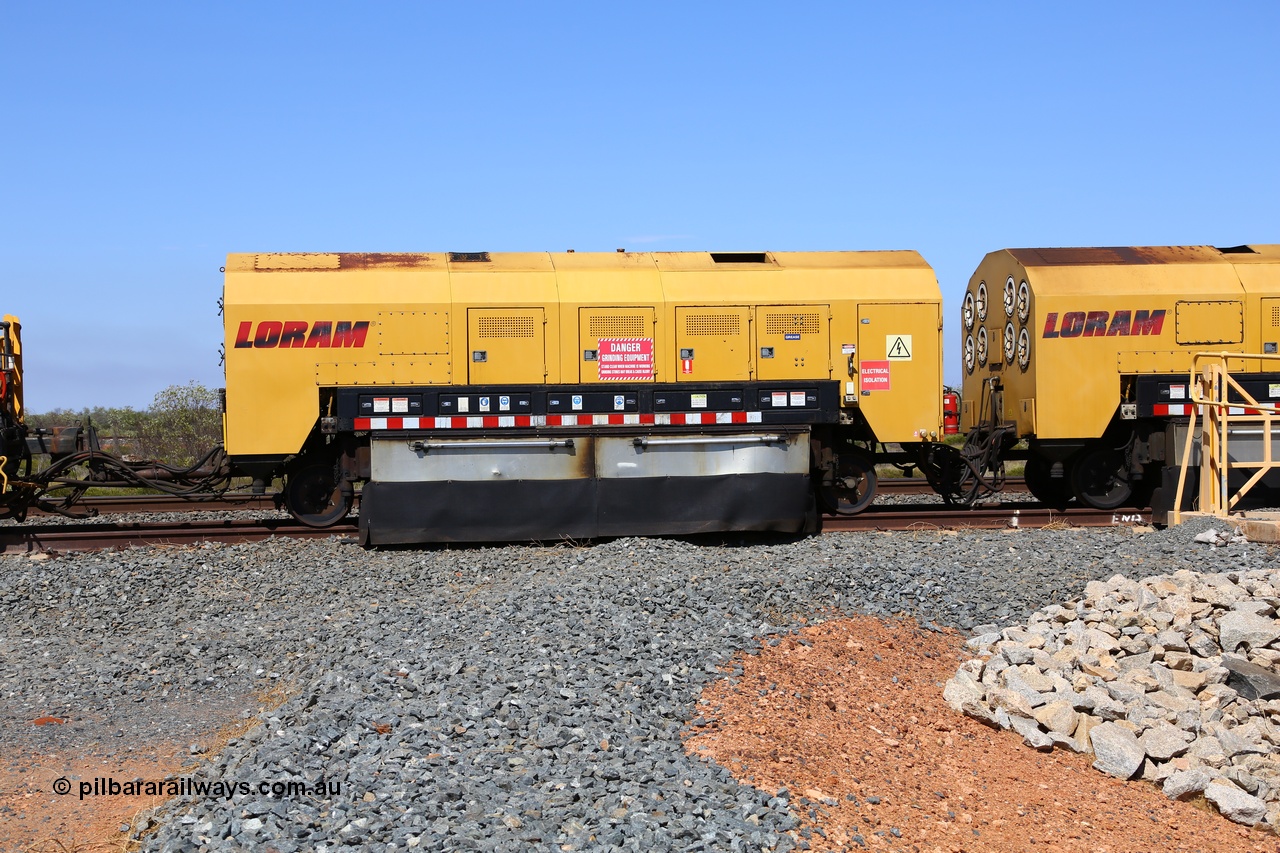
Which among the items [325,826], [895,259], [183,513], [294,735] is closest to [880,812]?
[325,826]

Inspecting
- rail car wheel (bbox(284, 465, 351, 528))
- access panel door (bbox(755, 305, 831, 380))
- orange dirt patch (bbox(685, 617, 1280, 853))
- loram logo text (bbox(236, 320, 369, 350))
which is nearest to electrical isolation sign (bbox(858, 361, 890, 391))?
access panel door (bbox(755, 305, 831, 380))

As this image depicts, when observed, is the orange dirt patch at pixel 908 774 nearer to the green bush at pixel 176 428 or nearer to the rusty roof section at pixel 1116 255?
the rusty roof section at pixel 1116 255

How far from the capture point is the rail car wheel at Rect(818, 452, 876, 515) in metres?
13.0

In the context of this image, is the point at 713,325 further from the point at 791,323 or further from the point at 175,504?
the point at 175,504

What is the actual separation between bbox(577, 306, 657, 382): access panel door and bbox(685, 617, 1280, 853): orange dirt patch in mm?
5647

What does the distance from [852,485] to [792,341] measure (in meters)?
1.91

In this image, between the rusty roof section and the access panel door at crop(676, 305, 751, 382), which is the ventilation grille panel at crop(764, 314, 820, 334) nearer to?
the access panel door at crop(676, 305, 751, 382)

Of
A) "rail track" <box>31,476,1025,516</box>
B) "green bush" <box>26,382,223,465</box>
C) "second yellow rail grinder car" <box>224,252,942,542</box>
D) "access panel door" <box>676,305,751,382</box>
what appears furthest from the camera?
"green bush" <box>26,382,223,465</box>

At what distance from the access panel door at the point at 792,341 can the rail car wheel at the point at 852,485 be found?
1.16 metres

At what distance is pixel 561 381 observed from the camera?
1222 centimetres

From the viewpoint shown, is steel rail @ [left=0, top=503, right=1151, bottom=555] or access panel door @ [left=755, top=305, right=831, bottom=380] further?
access panel door @ [left=755, top=305, right=831, bottom=380]

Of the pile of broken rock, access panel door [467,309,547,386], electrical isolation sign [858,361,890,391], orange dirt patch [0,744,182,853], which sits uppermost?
access panel door [467,309,547,386]

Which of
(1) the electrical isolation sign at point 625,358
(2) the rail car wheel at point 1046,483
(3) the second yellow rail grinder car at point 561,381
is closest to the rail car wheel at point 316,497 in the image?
(3) the second yellow rail grinder car at point 561,381
